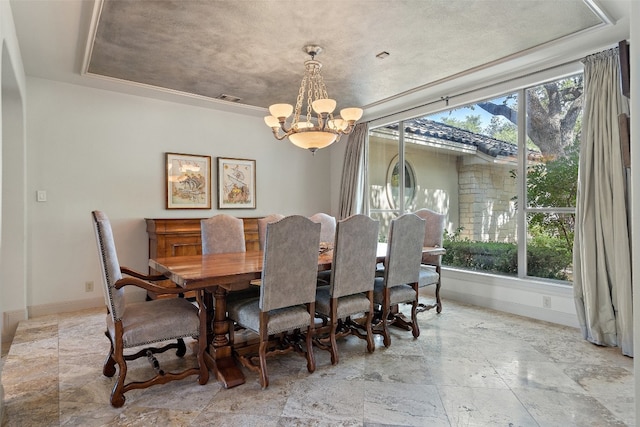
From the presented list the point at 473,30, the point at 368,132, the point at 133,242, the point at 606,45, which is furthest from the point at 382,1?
the point at 133,242

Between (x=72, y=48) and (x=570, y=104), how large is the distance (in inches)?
182

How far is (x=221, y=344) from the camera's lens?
97.7 inches

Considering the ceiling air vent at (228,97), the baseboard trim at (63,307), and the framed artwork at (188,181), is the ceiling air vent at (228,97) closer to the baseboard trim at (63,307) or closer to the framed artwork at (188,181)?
the framed artwork at (188,181)

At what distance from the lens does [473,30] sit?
287cm

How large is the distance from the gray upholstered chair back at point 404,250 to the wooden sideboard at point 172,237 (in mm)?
2454

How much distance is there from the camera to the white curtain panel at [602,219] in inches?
113

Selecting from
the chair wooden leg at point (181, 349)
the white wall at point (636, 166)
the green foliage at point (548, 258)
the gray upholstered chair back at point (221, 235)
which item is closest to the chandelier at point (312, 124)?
the gray upholstered chair back at point (221, 235)

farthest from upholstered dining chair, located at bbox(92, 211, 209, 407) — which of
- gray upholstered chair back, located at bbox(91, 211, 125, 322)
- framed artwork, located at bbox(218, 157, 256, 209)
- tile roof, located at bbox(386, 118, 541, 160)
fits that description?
tile roof, located at bbox(386, 118, 541, 160)

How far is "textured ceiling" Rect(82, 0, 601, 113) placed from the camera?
8.39 ft

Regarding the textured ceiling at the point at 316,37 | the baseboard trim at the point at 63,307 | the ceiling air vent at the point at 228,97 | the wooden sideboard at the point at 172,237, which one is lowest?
the baseboard trim at the point at 63,307

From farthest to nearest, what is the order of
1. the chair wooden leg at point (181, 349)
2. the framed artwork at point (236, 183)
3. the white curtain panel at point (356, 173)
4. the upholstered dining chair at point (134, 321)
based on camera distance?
1. the white curtain panel at point (356, 173)
2. the framed artwork at point (236, 183)
3. the chair wooden leg at point (181, 349)
4. the upholstered dining chair at point (134, 321)

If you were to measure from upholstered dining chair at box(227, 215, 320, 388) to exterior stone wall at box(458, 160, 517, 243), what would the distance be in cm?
268

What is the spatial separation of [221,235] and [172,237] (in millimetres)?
941

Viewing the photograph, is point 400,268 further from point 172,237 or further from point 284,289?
point 172,237
